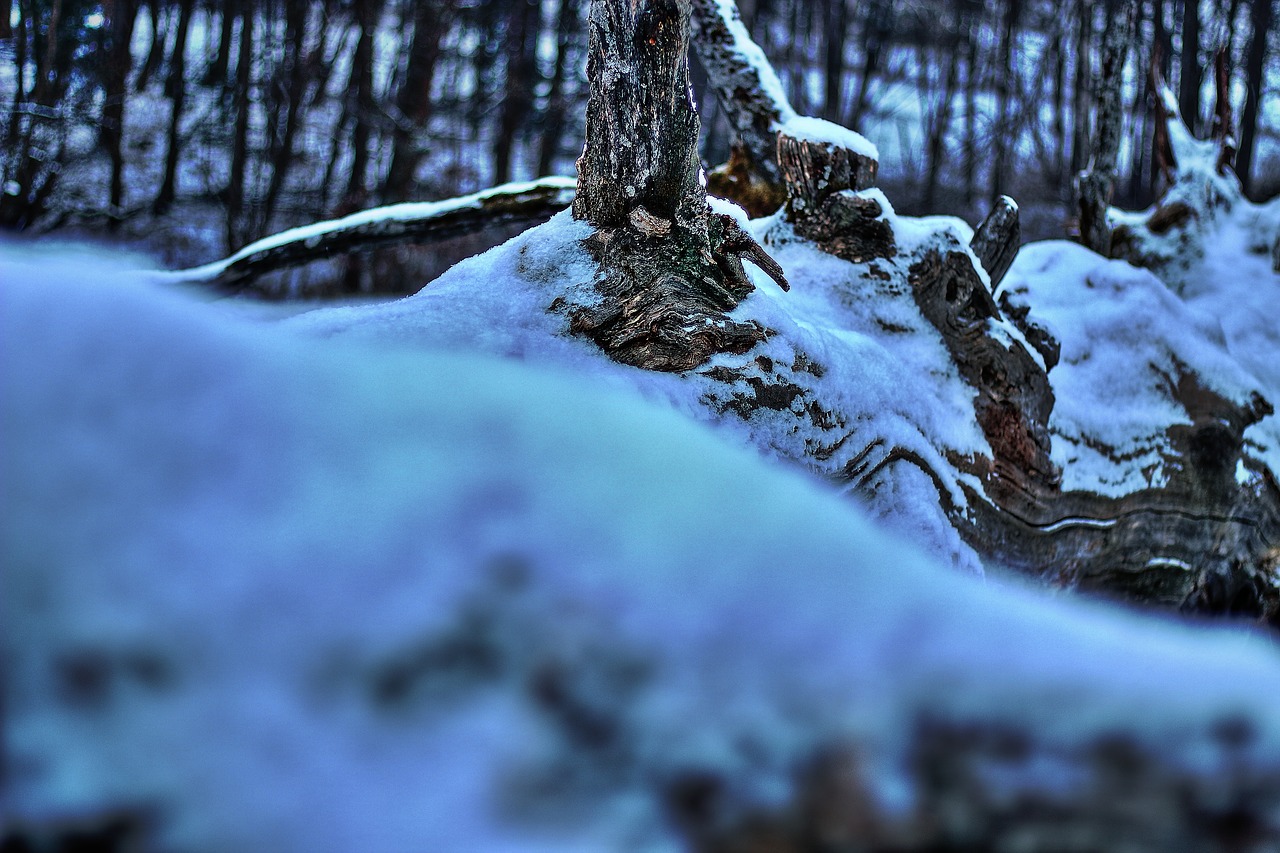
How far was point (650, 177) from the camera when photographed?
7.92ft

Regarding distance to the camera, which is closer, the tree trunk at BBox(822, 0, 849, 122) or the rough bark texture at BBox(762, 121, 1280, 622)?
the rough bark texture at BBox(762, 121, 1280, 622)

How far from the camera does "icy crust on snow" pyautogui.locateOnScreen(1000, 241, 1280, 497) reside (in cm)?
330

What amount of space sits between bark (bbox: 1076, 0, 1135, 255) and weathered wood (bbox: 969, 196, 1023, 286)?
1.80 metres

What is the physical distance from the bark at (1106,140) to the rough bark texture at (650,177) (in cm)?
335

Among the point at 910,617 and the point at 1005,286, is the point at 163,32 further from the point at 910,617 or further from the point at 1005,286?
the point at 910,617

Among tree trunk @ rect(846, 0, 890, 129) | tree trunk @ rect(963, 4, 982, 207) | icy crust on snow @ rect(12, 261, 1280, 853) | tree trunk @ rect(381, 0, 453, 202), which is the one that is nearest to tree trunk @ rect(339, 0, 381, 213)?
tree trunk @ rect(381, 0, 453, 202)

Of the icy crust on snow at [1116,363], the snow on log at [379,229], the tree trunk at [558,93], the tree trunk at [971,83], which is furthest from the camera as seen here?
the tree trunk at [558,93]

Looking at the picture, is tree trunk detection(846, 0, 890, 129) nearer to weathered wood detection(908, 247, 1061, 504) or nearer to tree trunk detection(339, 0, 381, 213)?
tree trunk detection(339, 0, 381, 213)

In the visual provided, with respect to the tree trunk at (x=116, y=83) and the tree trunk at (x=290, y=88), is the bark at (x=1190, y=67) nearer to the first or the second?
the tree trunk at (x=290, y=88)

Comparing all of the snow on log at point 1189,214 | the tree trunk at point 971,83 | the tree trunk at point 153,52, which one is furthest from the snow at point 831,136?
the tree trunk at point 153,52

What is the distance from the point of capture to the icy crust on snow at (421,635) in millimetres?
774

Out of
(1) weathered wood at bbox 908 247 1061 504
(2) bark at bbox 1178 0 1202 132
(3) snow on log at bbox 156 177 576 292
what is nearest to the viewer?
(1) weathered wood at bbox 908 247 1061 504

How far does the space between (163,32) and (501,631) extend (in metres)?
17.2

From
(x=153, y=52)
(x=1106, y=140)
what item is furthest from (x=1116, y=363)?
(x=153, y=52)
